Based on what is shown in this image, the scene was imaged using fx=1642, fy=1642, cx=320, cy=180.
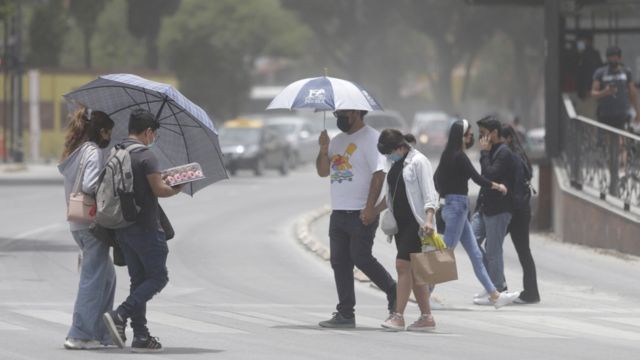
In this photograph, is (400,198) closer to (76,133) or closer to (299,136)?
(76,133)

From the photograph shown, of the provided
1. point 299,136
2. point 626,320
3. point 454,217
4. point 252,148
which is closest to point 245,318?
point 454,217

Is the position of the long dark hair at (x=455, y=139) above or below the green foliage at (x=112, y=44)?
below

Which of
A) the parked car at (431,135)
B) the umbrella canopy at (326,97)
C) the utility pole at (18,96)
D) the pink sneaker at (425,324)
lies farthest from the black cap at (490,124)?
the parked car at (431,135)

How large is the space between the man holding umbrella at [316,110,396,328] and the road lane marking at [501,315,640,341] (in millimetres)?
1518

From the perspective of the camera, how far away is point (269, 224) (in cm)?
2652

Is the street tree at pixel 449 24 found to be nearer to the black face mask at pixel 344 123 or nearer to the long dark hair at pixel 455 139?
the long dark hair at pixel 455 139

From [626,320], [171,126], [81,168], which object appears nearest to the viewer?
[81,168]

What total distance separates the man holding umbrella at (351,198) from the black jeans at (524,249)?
9.29ft

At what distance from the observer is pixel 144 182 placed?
10.9 meters

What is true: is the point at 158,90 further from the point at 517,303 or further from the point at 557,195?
the point at 557,195

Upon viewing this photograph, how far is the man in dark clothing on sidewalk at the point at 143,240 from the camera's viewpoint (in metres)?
10.8

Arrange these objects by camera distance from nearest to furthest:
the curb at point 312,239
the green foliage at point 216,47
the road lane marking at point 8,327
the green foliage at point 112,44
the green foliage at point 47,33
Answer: the road lane marking at point 8,327
the curb at point 312,239
the green foliage at point 47,33
the green foliage at point 216,47
the green foliage at point 112,44

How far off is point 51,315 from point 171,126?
248 cm

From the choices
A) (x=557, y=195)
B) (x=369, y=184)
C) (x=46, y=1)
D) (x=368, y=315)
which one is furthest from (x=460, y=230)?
(x=46, y=1)
